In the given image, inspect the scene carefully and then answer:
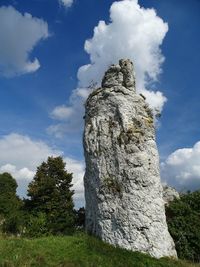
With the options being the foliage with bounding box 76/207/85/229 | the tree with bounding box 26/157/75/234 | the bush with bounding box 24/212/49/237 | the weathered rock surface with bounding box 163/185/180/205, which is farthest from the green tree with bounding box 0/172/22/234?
the weathered rock surface with bounding box 163/185/180/205

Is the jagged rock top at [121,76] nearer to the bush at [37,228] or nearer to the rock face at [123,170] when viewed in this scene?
the rock face at [123,170]

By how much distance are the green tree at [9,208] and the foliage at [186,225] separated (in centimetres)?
1402

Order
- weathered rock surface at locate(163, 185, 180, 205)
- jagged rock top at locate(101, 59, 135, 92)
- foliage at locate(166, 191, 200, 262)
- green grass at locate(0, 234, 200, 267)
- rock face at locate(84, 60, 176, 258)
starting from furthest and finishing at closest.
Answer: weathered rock surface at locate(163, 185, 180, 205), jagged rock top at locate(101, 59, 135, 92), foliage at locate(166, 191, 200, 262), rock face at locate(84, 60, 176, 258), green grass at locate(0, 234, 200, 267)

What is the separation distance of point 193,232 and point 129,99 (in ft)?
28.4

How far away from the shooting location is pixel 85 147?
1027 inches

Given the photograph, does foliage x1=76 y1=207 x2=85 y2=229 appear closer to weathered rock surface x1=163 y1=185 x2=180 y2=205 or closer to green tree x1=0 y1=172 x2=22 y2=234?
green tree x1=0 y1=172 x2=22 y2=234

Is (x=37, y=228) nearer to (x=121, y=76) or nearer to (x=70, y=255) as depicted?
(x=70, y=255)

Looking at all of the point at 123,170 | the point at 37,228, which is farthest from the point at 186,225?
the point at 37,228

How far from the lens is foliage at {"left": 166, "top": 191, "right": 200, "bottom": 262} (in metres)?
25.6

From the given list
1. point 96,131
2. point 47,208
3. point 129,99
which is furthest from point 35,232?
point 129,99

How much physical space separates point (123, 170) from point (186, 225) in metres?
5.82

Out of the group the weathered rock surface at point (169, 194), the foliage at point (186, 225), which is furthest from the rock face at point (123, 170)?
the weathered rock surface at point (169, 194)

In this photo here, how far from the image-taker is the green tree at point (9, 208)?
3681 centimetres

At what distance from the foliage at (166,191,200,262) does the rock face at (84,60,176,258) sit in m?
2.20
